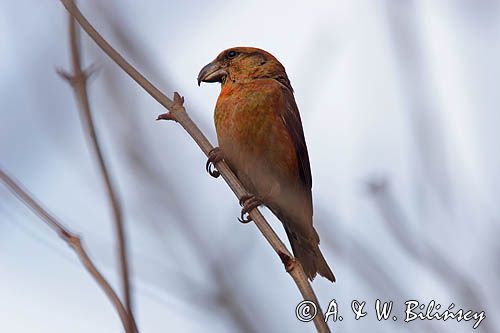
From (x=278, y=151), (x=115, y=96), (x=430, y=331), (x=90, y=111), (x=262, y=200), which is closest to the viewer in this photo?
(x=90, y=111)

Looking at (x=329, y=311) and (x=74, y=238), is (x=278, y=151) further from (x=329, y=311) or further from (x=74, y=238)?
(x=74, y=238)

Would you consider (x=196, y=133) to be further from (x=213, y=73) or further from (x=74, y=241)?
(x=213, y=73)

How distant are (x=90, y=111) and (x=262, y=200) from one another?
104 inches

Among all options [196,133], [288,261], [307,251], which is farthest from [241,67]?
[288,261]

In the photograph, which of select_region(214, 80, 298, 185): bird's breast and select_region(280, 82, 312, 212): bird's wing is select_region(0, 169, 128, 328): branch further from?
select_region(280, 82, 312, 212): bird's wing

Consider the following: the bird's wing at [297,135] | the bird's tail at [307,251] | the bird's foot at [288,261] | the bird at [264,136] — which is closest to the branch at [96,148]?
the bird's foot at [288,261]

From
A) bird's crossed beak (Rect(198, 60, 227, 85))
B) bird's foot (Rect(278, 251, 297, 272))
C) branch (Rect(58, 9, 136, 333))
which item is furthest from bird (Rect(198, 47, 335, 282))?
branch (Rect(58, 9, 136, 333))

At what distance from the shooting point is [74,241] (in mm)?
1854

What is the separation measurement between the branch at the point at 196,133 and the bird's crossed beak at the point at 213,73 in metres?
2.07

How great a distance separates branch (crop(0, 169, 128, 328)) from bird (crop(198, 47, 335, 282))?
2.49 metres

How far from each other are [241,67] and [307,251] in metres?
1.35

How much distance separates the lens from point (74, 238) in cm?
186

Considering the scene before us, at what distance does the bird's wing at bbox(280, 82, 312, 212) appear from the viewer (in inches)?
192

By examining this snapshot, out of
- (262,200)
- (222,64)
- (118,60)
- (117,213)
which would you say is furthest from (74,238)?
(222,64)
